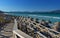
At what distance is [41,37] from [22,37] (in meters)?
0.52

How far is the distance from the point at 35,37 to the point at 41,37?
14 centimetres

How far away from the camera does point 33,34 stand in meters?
3.83

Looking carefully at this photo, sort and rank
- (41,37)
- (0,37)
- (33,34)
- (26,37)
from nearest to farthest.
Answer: (26,37), (41,37), (33,34), (0,37)

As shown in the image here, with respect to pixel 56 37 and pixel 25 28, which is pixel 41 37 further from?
pixel 25 28

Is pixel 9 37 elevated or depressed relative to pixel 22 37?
depressed

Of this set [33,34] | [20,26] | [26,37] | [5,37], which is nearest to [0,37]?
[5,37]

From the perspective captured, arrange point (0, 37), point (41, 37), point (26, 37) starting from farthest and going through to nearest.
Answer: point (0, 37) < point (41, 37) < point (26, 37)

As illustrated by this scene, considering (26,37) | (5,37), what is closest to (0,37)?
(5,37)

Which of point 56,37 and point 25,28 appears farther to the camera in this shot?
point 25,28

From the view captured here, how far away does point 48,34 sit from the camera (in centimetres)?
396

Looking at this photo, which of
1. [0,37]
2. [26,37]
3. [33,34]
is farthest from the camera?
[0,37]

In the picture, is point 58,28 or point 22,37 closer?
point 22,37

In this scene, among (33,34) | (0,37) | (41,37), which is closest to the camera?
(41,37)

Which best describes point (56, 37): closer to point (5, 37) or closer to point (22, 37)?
point (22, 37)
